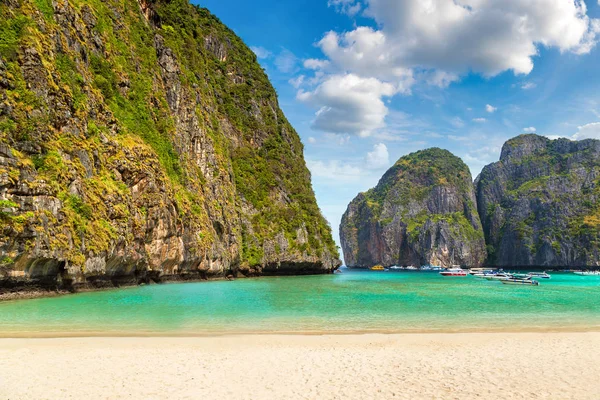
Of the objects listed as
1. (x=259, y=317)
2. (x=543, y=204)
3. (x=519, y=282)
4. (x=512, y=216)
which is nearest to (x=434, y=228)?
(x=512, y=216)

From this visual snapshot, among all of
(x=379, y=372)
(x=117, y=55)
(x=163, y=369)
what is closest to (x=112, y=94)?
(x=117, y=55)

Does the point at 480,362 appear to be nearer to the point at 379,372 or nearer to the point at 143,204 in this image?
the point at 379,372

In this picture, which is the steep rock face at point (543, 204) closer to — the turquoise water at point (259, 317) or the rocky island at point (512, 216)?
the rocky island at point (512, 216)

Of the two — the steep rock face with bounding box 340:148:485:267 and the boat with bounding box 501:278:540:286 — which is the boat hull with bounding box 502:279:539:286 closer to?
the boat with bounding box 501:278:540:286

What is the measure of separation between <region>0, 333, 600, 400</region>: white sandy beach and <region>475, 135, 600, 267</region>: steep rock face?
150258mm

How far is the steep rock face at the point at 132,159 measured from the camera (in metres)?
24.6

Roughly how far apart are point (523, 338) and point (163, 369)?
40.6ft

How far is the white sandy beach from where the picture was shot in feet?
25.8

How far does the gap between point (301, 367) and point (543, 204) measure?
582 ft

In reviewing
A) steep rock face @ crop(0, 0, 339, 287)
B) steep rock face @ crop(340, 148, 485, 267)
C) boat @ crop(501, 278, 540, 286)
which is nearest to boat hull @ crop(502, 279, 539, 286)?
boat @ crop(501, 278, 540, 286)

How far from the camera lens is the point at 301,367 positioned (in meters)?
9.86

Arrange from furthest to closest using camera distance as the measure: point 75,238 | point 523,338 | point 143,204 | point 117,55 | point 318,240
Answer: point 318,240 < point 117,55 < point 143,204 < point 75,238 < point 523,338

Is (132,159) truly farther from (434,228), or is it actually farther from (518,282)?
(434,228)

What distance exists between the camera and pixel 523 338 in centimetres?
1409
